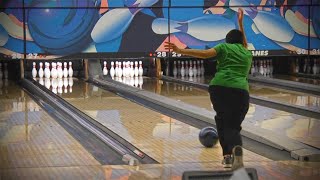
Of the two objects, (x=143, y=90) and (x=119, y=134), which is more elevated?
(x=143, y=90)

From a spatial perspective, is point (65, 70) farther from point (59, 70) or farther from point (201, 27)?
point (201, 27)

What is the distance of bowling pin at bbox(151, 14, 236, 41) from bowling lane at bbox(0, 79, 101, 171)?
142 inches

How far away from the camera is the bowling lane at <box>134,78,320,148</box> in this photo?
Result: 4.70 meters

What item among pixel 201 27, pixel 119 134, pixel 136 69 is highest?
pixel 201 27

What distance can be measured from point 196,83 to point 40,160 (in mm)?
5589

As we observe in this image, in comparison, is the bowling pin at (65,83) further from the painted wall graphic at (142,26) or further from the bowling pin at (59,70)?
the painted wall graphic at (142,26)

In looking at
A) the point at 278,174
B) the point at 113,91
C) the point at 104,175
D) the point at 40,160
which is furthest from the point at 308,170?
the point at 113,91

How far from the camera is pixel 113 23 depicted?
364 inches

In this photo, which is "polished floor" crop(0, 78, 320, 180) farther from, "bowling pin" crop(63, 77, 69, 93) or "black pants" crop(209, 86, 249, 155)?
"bowling pin" crop(63, 77, 69, 93)

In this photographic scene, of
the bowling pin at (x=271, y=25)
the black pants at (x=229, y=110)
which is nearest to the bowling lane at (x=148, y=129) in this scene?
the black pants at (x=229, y=110)

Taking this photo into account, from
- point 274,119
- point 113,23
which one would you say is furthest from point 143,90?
point 274,119

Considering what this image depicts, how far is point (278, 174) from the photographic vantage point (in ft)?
10.7

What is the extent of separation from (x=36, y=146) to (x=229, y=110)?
5.01 feet

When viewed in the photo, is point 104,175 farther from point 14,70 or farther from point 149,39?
point 14,70
